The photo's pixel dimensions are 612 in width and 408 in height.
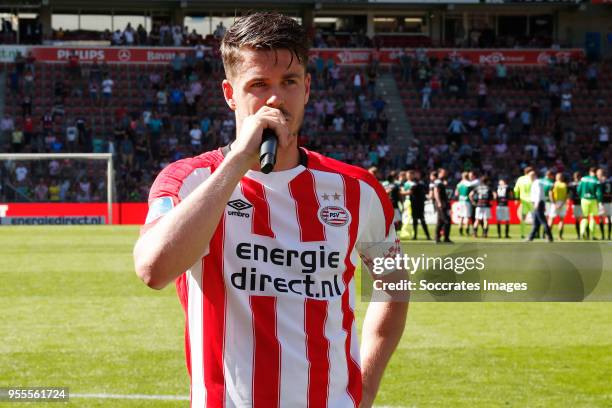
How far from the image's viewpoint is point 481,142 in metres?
44.1

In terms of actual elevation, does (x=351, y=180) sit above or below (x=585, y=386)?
above

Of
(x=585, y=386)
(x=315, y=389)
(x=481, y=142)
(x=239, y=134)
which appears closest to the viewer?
(x=239, y=134)

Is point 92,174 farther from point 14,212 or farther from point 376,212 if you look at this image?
point 376,212

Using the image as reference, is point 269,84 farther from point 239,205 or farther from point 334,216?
point 334,216

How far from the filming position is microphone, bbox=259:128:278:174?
8.22 feet

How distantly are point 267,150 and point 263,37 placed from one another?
15.8 inches

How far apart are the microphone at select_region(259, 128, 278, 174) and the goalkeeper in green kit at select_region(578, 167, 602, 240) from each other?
26717 millimetres

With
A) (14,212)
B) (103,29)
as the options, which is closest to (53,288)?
(14,212)

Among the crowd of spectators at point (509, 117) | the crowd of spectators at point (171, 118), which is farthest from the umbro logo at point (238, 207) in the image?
the crowd of spectators at point (509, 117)

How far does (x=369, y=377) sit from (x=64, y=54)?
4415 centimetres

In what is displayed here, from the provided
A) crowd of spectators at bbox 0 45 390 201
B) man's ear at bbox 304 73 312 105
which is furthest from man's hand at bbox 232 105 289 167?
crowd of spectators at bbox 0 45 390 201

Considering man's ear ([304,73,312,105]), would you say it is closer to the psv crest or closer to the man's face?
the man's face

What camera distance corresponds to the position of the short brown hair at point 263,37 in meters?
2.77

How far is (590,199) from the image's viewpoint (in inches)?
1131
